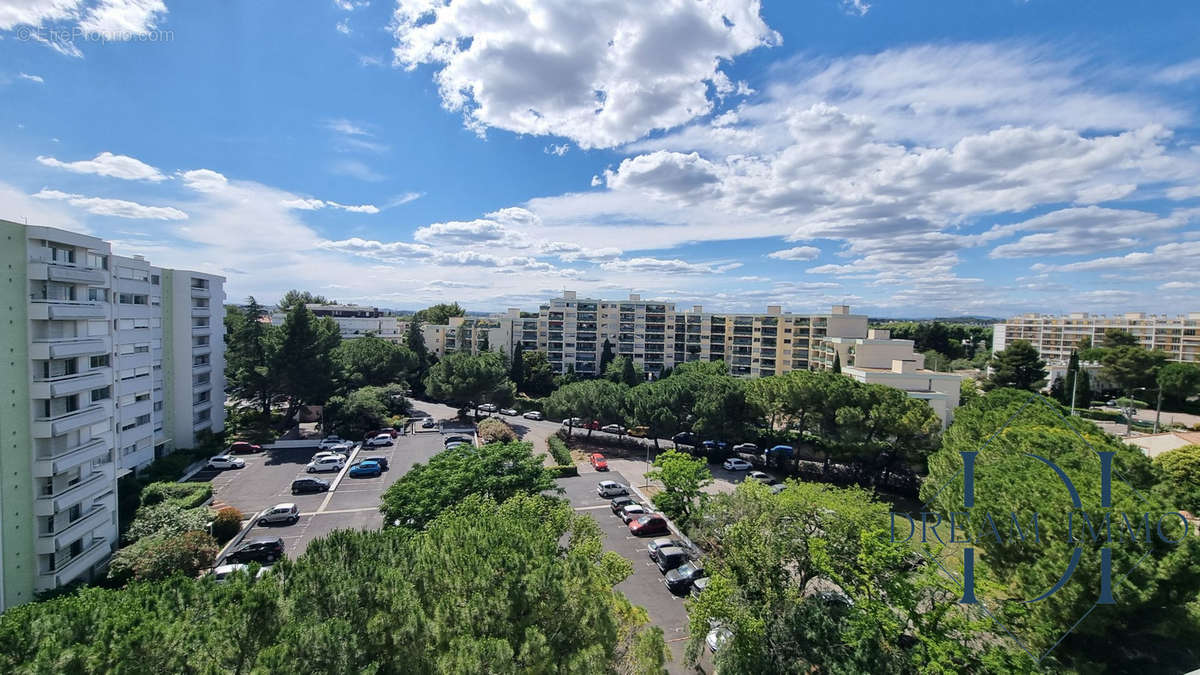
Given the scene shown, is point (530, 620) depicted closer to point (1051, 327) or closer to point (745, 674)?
point (745, 674)

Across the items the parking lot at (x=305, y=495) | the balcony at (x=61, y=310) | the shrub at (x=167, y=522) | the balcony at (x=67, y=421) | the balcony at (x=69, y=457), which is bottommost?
the parking lot at (x=305, y=495)

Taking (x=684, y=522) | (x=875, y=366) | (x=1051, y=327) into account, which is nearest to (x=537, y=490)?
(x=684, y=522)

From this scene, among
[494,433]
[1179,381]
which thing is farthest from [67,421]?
[1179,381]

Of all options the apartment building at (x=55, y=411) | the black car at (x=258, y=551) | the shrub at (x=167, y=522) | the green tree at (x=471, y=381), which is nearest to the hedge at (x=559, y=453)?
the green tree at (x=471, y=381)

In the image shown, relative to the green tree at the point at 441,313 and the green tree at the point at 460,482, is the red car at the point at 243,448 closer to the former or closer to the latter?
the green tree at the point at 460,482

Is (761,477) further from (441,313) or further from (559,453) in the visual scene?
(441,313)

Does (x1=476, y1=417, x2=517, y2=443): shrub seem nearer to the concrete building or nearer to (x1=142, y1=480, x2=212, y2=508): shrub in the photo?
(x1=142, y1=480, x2=212, y2=508): shrub

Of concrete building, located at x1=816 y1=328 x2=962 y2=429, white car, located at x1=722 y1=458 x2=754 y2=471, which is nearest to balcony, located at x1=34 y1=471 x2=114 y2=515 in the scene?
white car, located at x1=722 y1=458 x2=754 y2=471
